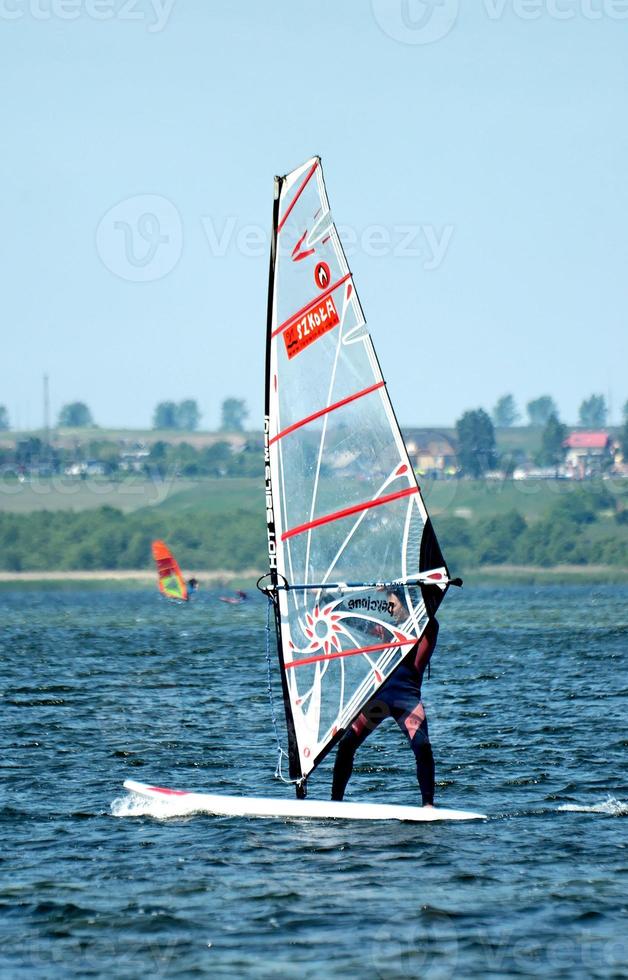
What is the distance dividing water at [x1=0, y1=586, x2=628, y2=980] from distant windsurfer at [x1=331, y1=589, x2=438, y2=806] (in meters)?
0.70

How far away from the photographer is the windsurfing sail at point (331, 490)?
17.2m

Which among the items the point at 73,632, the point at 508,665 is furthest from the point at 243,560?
the point at 508,665

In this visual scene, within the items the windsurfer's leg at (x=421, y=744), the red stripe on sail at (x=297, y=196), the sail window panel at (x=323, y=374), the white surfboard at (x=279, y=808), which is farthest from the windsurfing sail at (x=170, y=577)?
the red stripe on sail at (x=297, y=196)

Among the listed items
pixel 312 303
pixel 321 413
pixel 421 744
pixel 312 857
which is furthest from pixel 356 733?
pixel 312 303

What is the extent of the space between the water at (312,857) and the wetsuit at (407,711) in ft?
2.20

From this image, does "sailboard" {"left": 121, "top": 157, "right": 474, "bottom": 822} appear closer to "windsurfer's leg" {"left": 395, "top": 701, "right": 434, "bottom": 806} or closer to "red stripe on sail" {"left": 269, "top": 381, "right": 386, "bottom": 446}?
"red stripe on sail" {"left": 269, "top": 381, "right": 386, "bottom": 446}

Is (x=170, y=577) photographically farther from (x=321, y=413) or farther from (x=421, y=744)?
(x=421, y=744)

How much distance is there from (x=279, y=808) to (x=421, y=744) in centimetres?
195

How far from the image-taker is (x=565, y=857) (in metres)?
15.7

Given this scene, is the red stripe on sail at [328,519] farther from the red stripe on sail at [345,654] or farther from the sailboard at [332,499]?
the red stripe on sail at [345,654]

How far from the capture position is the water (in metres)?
12.7

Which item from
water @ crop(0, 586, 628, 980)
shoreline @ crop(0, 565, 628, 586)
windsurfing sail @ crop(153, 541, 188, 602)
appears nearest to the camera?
water @ crop(0, 586, 628, 980)

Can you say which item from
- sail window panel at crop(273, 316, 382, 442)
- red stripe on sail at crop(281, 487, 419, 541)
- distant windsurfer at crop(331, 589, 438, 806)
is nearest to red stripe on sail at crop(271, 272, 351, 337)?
sail window panel at crop(273, 316, 382, 442)

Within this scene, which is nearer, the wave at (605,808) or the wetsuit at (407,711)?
the wetsuit at (407,711)
